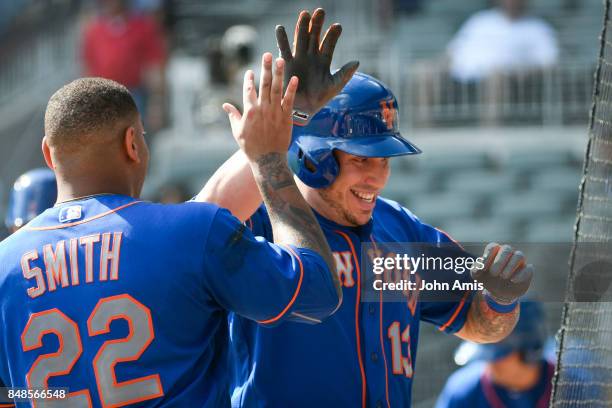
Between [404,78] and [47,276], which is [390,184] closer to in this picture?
[404,78]

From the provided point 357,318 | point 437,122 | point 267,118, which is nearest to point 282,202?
point 267,118

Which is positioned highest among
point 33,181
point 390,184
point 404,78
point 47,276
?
point 47,276

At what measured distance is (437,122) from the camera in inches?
420

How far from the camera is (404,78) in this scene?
1066 cm

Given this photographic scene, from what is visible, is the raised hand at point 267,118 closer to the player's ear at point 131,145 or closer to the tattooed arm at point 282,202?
the tattooed arm at point 282,202

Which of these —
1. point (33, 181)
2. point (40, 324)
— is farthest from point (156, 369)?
point (33, 181)

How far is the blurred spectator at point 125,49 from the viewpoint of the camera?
1006 centimetres

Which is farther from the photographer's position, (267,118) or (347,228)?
(347,228)

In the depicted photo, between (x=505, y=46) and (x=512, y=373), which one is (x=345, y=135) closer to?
(x=512, y=373)

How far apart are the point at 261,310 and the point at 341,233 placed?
81 cm

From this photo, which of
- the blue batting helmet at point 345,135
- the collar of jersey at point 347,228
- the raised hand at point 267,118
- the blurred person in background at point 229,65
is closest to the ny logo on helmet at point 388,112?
the blue batting helmet at point 345,135

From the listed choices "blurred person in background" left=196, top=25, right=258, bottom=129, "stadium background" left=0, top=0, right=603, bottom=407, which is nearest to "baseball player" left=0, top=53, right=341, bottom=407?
"stadium background" left=0, top=0, right=603, bottom=407

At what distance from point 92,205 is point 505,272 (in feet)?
3.88

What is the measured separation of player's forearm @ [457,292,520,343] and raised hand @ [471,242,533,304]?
21cm
